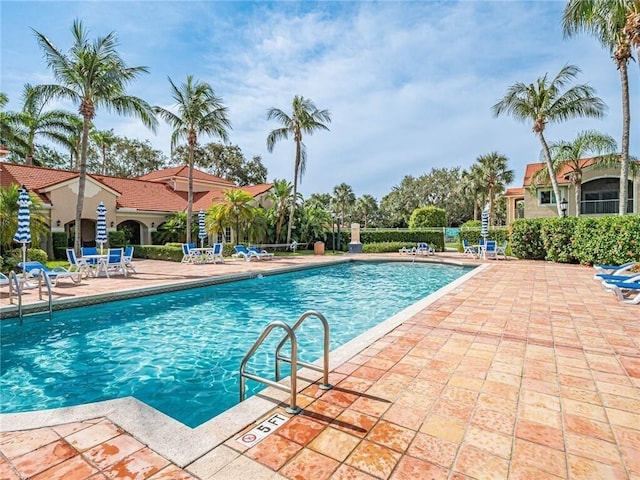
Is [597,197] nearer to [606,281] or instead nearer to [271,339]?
[606,281]

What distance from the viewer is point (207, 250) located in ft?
61.4

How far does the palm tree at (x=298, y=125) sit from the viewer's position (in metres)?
24.3

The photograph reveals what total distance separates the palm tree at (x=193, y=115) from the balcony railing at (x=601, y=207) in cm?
2972

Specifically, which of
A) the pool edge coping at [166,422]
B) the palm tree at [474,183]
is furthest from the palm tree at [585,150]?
the pool edge coping at [166,422]

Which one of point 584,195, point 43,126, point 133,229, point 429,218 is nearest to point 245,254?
point 133,229

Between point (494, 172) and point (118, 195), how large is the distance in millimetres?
36205

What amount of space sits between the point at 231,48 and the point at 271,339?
10572 mm

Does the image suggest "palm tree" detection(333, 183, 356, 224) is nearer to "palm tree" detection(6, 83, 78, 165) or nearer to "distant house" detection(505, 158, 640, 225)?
"distant house" detection(505, 158, 640, 225)

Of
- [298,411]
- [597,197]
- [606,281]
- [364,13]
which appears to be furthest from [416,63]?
[597,197]

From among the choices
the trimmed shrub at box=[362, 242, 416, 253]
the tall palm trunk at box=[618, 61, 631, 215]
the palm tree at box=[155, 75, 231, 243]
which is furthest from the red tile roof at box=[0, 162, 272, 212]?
the tall palm trunk at box=[618, 61, 631, 215]

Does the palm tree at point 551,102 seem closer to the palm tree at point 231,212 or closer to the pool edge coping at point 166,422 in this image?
the palm tree at point 231,212

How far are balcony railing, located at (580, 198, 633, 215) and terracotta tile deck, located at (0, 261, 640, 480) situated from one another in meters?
30.1

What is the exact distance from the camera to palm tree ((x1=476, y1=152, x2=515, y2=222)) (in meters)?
38.0

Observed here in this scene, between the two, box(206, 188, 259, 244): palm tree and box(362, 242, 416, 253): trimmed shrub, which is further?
box(362, 242, 416, 253): trimmed shrub
